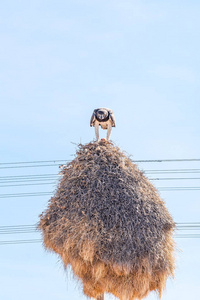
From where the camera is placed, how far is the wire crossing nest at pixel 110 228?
19281mm

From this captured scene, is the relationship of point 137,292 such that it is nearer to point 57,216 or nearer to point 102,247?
point 102,247

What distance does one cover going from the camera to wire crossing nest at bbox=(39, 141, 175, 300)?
1928 centimetres

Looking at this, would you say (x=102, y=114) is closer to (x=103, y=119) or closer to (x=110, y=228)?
(x=103, y=119)

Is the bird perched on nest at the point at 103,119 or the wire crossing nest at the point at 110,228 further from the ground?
the bird perched on nest at the point at 103,119

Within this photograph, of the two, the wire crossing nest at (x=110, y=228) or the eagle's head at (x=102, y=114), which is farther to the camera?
the eagle's head at (x=102, y=114)

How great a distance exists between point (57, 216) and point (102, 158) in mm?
2296

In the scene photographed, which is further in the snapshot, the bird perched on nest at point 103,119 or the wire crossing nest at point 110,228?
the bird perched on nest at point 103,119

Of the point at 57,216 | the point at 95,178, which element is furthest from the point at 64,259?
the point at 95,178

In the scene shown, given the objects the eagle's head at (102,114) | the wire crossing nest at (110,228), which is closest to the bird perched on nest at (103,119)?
the eagle's head at (102,114)

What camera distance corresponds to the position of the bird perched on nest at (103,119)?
72.7ft

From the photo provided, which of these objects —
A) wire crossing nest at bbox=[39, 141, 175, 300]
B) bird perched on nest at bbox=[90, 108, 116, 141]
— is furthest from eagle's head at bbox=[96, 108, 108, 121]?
wire crossing nest at bbox=[39, 141, 175, 300]

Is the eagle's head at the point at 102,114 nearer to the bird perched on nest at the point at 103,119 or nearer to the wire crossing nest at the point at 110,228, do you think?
the bird perched on nest at the point at 103,119

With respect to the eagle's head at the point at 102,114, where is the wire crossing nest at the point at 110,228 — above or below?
below

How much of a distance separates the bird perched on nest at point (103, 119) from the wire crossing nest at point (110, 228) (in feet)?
5.49
